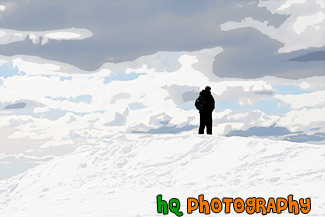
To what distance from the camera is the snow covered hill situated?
14.0 m

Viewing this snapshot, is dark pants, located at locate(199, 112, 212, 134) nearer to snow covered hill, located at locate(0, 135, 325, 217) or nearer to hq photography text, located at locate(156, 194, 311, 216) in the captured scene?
snow covered hill, located at locate(0, 135, 325, 217)

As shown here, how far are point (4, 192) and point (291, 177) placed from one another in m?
10.6

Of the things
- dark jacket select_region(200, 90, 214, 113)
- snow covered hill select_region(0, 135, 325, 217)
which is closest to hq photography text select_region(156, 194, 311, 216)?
snow covered hill select_region(0, 135, 325, 217)

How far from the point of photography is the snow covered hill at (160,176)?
13969 millimetres

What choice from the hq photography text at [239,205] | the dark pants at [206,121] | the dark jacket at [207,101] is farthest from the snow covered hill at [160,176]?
the dark jacket at [207,101]

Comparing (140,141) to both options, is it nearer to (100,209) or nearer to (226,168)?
(226,168)

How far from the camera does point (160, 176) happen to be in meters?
16.8

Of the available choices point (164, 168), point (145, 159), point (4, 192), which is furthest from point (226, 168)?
point (4, 192)

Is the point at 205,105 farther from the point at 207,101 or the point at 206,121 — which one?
the point at 206,121

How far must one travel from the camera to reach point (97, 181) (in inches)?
692

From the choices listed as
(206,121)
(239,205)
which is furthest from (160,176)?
(239,205)

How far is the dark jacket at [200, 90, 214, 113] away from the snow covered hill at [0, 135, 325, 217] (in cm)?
99

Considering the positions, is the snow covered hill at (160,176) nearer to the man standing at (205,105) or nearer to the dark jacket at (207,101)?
the man standing at (205,105)

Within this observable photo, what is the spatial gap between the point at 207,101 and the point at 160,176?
382 centimetres
